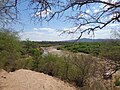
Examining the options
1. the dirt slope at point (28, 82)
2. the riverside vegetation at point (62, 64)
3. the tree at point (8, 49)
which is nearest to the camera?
the dirt slope at point (28, 82)

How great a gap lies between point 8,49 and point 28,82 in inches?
276

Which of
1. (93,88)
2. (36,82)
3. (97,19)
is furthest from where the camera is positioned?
(93,88)

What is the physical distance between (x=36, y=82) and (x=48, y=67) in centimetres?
558

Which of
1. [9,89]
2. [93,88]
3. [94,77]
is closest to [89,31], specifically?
[9,89]

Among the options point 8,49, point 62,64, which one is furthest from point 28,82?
point 8,49

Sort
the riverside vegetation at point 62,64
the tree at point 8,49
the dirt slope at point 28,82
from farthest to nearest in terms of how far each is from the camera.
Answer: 1. the tree at point 8,49
2. the riverside vegetation at point 62,64
3. the dirt slope at point 28,82

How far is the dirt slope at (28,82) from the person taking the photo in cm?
1685

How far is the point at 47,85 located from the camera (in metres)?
18.0

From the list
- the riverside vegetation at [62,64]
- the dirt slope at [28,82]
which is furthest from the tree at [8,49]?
the dirt slope at [28,82]

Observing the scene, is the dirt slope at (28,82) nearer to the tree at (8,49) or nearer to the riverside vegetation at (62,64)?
the riverside vegetation at (62,64)

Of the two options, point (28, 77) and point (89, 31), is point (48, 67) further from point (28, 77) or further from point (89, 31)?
point (89, 31)

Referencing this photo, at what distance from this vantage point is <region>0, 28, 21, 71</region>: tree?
23.2 metres

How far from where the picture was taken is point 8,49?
24016mm

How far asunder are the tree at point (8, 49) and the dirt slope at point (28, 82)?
3734mm
